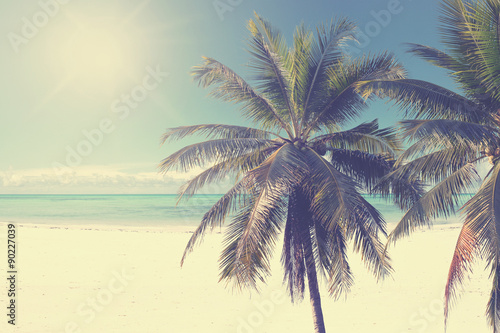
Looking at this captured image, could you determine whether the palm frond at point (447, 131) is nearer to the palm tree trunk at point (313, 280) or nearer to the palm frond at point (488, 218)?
the palm frond at point (488, 218)

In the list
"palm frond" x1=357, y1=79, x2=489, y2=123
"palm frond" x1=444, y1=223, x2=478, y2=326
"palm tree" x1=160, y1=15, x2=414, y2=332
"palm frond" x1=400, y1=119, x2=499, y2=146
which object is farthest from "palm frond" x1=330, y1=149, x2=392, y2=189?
"palm frond" x1=400, y1=119, x2=499, y2=146

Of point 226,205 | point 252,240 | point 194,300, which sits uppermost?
point 226,205

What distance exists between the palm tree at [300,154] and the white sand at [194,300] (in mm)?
2392

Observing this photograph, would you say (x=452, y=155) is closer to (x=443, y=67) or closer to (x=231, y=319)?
(x=443, y=67)

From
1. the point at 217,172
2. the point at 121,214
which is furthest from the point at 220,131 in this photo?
the point at 121,214

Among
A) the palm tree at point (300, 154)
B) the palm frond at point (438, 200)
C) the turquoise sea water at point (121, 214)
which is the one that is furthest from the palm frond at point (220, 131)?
the turquoise sea water at point (121, 214)

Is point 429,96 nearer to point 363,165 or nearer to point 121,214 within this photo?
point 363,165

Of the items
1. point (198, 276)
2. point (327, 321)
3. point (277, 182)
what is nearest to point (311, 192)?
point (277, 182)

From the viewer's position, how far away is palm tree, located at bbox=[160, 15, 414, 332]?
608 centimetres

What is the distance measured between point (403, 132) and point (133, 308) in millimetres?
8406

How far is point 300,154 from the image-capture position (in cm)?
617

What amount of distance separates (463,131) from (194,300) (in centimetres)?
858

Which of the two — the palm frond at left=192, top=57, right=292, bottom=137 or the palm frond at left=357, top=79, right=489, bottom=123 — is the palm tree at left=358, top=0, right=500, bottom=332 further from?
the palm frond at left=192, top=57, right=292, bottom=137

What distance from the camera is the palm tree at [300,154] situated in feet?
19.9
